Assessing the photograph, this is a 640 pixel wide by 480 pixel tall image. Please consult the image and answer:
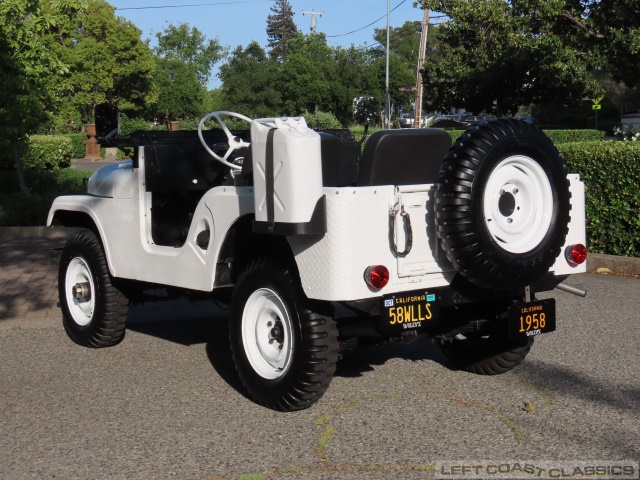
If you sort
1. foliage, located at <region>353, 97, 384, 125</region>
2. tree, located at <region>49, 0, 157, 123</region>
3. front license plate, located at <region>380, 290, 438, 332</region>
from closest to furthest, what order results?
front license plate, located at <region>380, 290, 438, 332</region> → foliage, located at <region>353, 97, 384, 125</region> → tree, located at <region>49, 0, 157, 123</region>

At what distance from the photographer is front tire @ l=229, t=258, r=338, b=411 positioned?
515 cm

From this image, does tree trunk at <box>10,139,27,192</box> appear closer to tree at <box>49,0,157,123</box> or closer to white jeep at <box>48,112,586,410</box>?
white jeep at <box>48,112,586,410</box>

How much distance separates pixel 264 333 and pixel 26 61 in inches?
439

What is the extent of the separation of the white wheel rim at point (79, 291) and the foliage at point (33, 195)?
7067mm

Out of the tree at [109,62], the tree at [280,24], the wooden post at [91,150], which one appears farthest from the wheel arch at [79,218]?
the tree at [280,24]

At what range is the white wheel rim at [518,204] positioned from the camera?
515 centimetres

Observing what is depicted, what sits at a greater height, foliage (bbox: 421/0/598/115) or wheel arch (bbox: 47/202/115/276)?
foliage (bbox: 421/0/598/115)

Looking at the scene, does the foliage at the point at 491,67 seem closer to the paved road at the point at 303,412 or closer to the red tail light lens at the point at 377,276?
the paved road at the point at 303,412

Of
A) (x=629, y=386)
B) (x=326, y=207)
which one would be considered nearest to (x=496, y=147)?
(x=326, y=207)

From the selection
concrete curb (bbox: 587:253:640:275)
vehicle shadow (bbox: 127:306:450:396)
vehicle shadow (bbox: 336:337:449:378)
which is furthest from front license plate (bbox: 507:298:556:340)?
concrete curb (bbox: 587:253:640:275)

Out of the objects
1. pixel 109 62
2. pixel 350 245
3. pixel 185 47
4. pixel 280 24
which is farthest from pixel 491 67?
pixel 280 24

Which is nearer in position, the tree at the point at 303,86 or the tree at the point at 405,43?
the tree at the point at 303,86

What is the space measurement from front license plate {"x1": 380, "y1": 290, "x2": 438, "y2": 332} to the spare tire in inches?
11.2

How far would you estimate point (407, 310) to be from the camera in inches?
201
